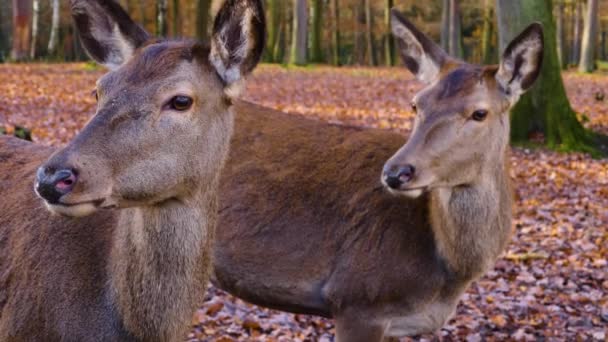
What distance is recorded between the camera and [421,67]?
5.77 metres

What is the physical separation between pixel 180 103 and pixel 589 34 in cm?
3318

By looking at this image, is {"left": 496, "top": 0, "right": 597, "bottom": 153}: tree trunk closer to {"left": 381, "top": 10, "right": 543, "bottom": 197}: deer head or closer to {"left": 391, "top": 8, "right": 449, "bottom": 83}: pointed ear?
{"left": 391, "top": 8, "right": 449, "bottom": 83}: pointed ear

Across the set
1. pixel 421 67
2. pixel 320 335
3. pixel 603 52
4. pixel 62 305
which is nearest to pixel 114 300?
pixel 62 305

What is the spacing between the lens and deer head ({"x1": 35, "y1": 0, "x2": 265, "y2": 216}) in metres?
3.16

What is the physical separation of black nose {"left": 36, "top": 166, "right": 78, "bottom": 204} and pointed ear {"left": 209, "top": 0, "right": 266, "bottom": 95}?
1.00 metres

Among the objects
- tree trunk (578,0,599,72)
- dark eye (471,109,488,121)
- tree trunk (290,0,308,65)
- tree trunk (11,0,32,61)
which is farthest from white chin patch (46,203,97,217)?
tree trunk (578,0,599,72)

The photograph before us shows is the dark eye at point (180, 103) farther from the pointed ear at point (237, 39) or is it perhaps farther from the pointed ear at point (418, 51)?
the pointed ear at point (418, 51)

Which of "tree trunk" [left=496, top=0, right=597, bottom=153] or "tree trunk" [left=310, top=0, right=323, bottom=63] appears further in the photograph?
"tree trunk" [left=310, top=0, right=323, bottom=63]

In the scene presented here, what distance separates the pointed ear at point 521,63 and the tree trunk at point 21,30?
2684cm

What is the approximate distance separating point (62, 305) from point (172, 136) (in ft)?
2.95

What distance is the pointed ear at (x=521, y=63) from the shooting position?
5.34 m

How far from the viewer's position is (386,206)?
5.39 meters

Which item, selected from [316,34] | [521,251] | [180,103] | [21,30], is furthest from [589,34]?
[180,103]

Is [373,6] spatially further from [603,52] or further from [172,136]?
[172,136]
